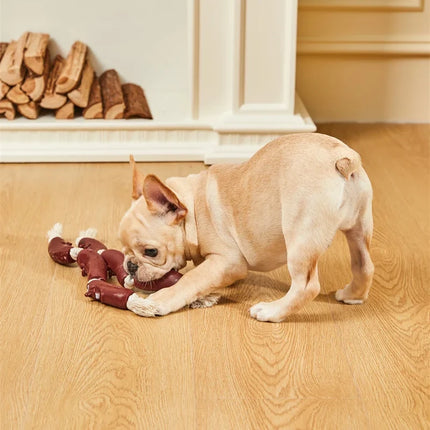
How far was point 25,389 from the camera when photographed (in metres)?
1.58

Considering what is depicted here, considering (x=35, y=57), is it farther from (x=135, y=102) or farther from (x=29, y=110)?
(x=135, y=102)

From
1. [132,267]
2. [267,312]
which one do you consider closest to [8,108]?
[132,267]

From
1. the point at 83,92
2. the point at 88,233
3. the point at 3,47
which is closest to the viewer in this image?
the point at 88,233

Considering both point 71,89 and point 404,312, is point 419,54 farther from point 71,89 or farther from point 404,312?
point 404,312

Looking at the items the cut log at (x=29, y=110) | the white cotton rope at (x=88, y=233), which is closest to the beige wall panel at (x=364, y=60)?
the cut log at (x=29, y=110)

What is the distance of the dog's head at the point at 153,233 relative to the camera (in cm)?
185

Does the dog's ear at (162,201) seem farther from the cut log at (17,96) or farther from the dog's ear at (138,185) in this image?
the cut log at (17,96)

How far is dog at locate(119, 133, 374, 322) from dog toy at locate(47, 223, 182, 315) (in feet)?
0.14

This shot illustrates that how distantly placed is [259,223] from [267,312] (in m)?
0.21

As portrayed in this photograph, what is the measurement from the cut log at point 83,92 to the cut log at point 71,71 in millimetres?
26

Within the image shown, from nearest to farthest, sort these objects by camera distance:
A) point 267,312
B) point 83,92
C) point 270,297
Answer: point 267,312
point 270,297
point 83,92

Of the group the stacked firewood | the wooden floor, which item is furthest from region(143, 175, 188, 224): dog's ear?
the stacked firewood

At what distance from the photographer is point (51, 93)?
3.08m

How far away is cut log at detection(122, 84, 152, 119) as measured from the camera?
9.96 ft
